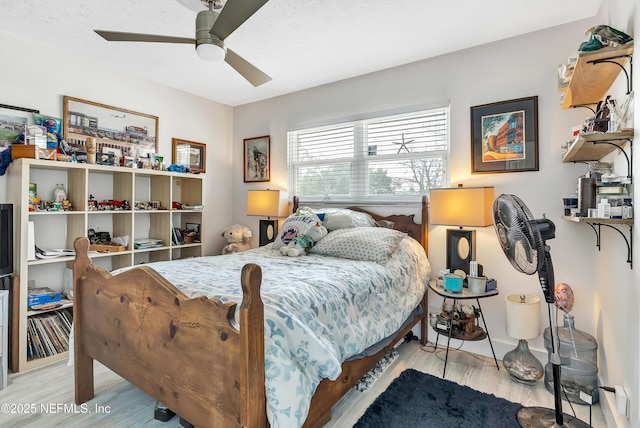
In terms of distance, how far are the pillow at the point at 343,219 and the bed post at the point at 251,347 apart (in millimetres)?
1817

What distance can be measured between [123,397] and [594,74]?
3168 mm

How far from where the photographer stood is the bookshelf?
232 cm

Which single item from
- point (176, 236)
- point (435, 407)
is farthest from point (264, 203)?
point (435, 407)

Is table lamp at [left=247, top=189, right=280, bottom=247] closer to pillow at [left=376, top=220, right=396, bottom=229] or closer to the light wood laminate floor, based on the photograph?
pillow at [left=376, top=220, right=396, bottom=229]

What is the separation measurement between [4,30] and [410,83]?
3.24 meters

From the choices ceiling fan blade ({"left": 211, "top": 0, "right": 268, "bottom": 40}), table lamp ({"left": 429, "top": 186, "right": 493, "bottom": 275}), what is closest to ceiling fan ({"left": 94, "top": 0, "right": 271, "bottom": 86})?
ceiling fan blade ({"left": 211, "top": 0, "right": 268, "bottom": 40})

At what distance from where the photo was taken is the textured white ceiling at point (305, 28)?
2139 mm

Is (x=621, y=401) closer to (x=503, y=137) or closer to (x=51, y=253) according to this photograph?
(x=503, y=137)

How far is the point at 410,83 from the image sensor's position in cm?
298

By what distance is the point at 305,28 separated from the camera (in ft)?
7.86

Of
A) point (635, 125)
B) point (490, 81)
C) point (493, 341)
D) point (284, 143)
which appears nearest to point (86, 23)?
point (284, 143)

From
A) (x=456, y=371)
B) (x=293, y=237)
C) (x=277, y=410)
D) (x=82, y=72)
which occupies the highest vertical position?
(x=82, y=72)

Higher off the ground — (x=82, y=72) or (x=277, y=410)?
(x=82, y=72)

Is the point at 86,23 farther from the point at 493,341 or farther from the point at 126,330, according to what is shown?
the point at 493,341
